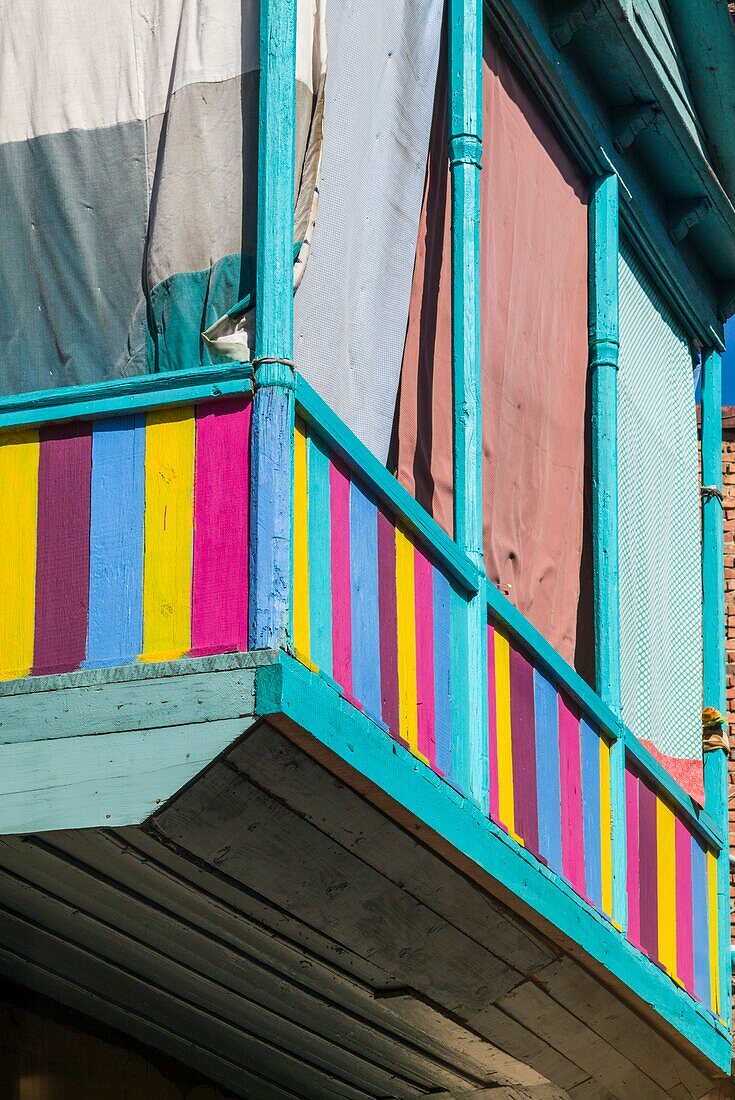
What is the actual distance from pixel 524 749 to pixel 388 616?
100cm

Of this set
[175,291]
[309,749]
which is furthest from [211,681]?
[175,291]

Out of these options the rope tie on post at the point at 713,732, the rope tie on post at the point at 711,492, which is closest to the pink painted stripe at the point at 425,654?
the rope tie on post at the point at 713,732

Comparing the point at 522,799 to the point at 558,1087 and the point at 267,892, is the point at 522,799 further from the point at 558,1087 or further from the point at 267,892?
the point at 558,1087

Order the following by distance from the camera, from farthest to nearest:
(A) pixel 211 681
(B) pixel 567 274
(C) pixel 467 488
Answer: (B) pixel 567 274 < (C) pixel 467 488 < (A) pixel 211 681

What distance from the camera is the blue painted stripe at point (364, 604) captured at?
191 inches

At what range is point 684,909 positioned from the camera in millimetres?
7238

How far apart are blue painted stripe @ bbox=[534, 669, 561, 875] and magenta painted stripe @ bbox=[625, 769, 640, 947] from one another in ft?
2.25

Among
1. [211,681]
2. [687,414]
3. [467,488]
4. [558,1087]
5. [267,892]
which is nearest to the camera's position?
[211,681]

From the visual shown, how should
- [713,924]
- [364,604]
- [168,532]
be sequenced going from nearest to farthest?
1. [168,532]
2. [364,604]
3. [713,924]

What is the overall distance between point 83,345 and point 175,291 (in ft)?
1.01

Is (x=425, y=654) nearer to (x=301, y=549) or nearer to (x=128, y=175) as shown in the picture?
(x=301, y=549)

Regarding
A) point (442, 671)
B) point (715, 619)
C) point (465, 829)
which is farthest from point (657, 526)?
point (465, 829)

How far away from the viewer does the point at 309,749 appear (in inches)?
178

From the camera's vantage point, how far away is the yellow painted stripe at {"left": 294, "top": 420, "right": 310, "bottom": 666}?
180 inches
